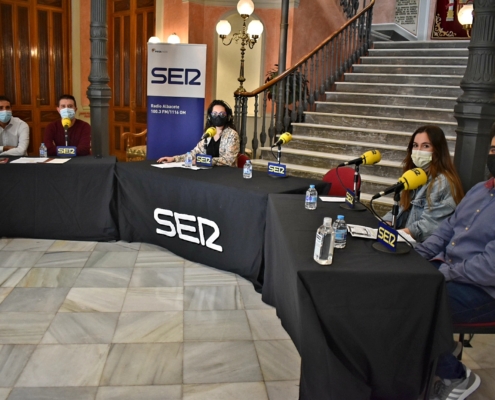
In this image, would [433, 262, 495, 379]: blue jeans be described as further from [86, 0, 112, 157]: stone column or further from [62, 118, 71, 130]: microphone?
[86, 0, 112, 157]: stone column

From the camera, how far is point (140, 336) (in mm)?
2793

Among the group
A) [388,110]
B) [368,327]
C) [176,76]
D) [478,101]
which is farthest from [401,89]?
[368,327]

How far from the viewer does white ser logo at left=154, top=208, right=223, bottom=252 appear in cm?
373

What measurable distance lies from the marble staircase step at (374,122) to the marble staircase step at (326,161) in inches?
24.6

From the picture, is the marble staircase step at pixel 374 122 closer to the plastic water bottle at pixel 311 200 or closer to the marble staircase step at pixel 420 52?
the marble staircase step at pixel 420 52

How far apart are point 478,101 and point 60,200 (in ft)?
10.8

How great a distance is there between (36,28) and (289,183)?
275 inches

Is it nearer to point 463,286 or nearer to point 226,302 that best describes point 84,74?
point 226,302

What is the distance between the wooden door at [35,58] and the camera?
27.8 feet

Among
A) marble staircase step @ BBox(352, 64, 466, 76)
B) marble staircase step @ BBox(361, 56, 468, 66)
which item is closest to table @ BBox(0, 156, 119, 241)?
marble staircase step @ BBox(352, 64, 466, 76)

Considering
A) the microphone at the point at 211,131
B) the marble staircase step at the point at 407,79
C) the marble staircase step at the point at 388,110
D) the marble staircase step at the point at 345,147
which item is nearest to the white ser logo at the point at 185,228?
the microphone at the point at 211,131

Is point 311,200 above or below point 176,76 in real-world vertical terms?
below

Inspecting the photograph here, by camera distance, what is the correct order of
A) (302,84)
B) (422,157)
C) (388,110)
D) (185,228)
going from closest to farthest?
(422,157), (185,228), (388,110), (302,84)

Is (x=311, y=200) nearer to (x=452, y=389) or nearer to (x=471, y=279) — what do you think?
(x=471, y=279)
